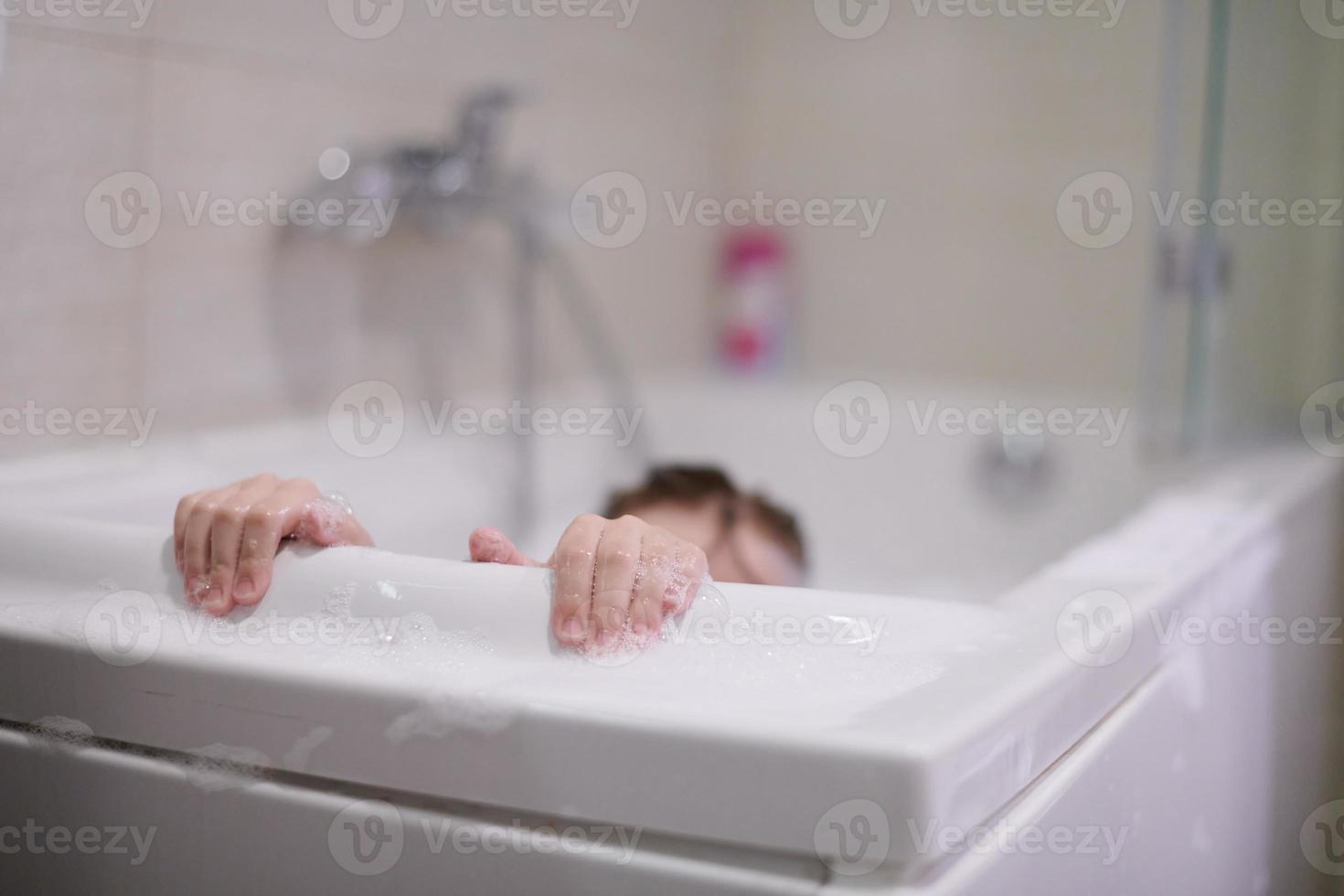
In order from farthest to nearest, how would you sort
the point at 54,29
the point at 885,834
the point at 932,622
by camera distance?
1. the point at 54,29
2. the point at 932,622
3. the point at 885,834

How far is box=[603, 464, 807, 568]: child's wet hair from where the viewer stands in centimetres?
103

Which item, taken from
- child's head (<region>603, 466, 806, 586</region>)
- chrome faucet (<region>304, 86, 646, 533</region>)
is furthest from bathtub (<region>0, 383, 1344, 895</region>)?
chrome faucet (<region>304, 86, 646, 533</region>)

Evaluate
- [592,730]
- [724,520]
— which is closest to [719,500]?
[724,520]

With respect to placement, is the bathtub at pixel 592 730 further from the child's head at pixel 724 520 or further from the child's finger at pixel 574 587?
the child's head at pixel 724 520

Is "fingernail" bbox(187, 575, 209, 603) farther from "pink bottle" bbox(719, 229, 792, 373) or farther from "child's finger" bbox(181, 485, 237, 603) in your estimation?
"pink bottle" bbox(719, 229, 792, 373)

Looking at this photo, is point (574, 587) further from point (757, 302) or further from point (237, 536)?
point (757, 302)

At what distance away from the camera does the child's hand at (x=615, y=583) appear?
22.1 inches

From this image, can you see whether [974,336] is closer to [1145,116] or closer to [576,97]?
[1145,116]

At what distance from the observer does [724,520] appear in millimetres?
1003

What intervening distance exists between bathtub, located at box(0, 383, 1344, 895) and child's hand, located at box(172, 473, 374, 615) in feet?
0.04

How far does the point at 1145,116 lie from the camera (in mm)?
1486

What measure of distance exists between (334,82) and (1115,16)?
94 cm

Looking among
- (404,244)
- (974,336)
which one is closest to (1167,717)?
(404,244)

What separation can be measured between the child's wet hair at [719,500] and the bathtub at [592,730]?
0.26 meters
